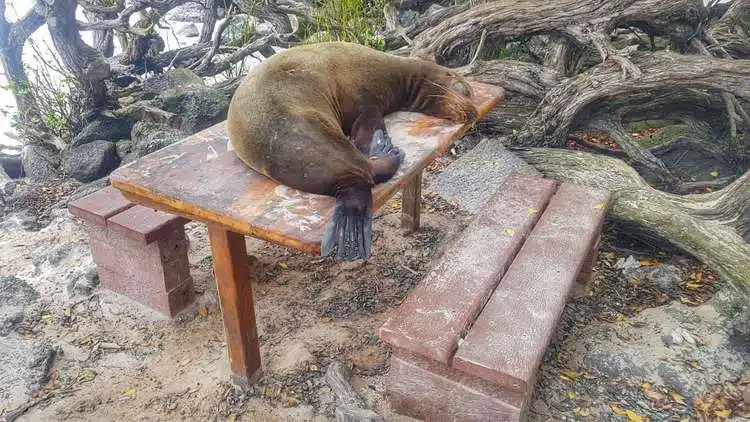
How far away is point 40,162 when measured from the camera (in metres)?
4.96

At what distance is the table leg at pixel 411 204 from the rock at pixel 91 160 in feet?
8.54

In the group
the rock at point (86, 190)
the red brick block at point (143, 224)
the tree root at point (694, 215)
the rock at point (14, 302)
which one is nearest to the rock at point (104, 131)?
the rock at point (86, 190)

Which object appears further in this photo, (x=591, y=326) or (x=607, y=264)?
(x=607, y=264)

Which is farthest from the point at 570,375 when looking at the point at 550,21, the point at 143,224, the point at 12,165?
the point at 12,165

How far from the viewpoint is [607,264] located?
11.7 feet

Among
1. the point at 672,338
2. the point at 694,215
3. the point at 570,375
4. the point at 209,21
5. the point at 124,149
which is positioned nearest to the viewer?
the point at 570,375

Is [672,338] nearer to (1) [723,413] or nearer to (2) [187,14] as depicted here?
(1) [723,413]

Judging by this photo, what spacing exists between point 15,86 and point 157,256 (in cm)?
327

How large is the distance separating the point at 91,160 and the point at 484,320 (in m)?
3.89

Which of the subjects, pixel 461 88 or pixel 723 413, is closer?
pixel 723 413

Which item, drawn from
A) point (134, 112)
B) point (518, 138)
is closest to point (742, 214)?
point (518, 138)

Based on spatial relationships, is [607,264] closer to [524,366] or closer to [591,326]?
[591,326]

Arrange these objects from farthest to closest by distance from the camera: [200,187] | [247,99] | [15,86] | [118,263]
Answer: [15,86] → [118,263] → [247,99] → [200,187]

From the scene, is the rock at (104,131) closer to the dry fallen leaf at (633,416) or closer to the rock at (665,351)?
the rock at (665,351)
